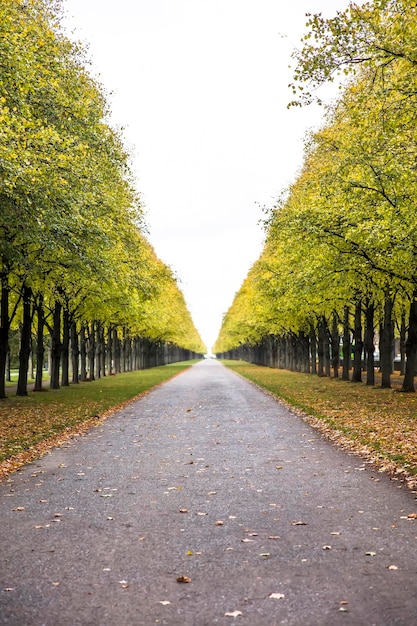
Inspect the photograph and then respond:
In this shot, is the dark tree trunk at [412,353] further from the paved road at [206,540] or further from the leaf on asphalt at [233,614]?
the leaf on asphalt at [233,614]

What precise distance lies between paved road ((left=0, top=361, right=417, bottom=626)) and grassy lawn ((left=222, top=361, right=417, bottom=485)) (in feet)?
2.08

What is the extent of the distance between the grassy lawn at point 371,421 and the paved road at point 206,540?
24.9 inches

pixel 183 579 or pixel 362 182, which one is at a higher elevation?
pixel 362 182

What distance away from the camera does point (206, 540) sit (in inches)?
251

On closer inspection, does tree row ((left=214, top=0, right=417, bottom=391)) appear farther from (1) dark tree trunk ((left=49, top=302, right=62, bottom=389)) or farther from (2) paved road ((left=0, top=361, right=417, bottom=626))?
(1) dark tree trunk ((left=49, top=302, right=62, bottom=389))

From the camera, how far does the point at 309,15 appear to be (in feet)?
40.7

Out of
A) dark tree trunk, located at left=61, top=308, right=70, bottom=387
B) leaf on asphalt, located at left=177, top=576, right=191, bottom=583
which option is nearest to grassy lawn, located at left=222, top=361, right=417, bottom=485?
leaf on asphalt, located at left=177, top=576, right=191, bottom=583

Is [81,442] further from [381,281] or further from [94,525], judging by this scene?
[381,281]

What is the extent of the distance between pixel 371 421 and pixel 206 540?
35.6 feet

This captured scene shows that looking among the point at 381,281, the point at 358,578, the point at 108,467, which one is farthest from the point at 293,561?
the point at 381,281

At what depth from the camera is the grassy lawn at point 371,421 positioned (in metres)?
11.0

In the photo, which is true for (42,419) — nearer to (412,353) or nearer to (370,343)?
(412,353)

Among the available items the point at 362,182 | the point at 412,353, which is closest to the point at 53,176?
the point at 362,182

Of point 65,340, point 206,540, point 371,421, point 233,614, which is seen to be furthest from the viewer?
point 65,340
